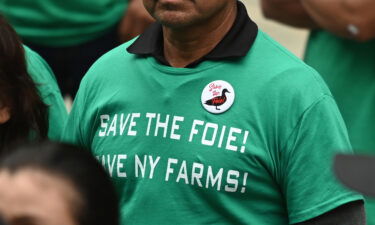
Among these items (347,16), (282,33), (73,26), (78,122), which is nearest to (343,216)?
(78,122)

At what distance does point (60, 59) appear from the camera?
4.88m

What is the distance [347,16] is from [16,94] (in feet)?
3.83

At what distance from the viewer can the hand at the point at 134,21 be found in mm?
4793

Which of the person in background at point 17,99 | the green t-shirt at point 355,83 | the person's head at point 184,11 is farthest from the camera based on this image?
the green t-shirt at point 355,83

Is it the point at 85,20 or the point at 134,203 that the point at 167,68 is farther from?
the point at 85,20

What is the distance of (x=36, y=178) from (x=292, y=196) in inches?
41.8

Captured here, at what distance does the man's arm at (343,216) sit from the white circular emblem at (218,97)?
1.23 feet

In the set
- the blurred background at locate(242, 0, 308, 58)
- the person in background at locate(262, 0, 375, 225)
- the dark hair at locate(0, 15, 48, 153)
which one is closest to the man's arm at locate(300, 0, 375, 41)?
the person in background at locate(262, 0, 375, 225)

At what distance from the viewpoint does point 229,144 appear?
3.02m

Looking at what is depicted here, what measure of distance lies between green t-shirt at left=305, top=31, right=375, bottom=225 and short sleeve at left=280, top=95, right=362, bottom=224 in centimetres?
106

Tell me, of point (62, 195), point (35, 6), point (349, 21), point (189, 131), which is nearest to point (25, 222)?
point (62, 195)

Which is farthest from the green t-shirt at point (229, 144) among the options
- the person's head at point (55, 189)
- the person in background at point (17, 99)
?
the person's head at point (55, 189)

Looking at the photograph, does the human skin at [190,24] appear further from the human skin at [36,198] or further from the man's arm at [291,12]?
the man's arm at [291,12]

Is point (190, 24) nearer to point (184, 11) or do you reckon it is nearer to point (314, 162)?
point (184, 11)
